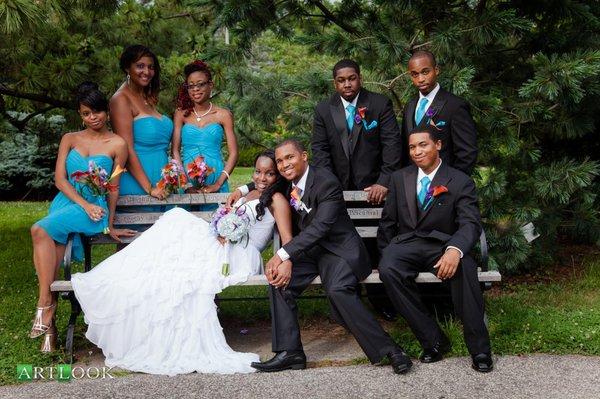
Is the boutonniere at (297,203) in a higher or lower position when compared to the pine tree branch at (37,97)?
lower

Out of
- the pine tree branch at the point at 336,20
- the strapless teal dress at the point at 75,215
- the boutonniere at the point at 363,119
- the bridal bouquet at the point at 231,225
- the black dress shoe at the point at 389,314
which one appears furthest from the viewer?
the pine tree branch at the point at 336,20

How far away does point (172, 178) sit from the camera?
545 centimetres

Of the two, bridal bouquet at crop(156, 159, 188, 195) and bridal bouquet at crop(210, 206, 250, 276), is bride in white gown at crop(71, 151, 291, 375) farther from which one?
bridal bouquet at crop(156, 159, 188, 195)

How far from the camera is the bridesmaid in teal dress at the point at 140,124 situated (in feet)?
18.4

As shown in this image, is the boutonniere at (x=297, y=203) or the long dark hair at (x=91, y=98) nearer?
the boutonniere at (x=297, y=203)

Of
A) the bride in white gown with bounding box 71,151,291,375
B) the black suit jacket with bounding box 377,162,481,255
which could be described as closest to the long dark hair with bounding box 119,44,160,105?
the bride in white gown with bounding box 71,151,291,375

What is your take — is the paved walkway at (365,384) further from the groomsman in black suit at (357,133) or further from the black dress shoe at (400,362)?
the groomsman in black suit at (357,133)

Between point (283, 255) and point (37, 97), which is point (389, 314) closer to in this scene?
point (283, 255)

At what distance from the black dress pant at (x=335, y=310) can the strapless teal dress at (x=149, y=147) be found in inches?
65.1

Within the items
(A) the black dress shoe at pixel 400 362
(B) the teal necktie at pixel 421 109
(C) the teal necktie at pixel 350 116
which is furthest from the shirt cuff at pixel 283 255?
(B) the teal necktie at pixel 421 109

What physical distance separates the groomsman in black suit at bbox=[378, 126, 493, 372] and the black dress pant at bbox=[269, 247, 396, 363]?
0.74ft

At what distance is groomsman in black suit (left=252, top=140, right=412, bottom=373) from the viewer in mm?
4441

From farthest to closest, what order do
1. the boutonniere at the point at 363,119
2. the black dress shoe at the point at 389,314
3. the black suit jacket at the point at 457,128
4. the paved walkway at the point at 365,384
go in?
the black dress shoe at the point at 389,314
the boutonniere at the point at 363,119
the black suit jacket at the point at 457,128
the paved walkway at the point at 365,384

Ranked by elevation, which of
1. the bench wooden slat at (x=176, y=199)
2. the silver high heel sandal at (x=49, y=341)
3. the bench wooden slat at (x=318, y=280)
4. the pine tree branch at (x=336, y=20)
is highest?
the pine tree branch at (x=336, y=20)
